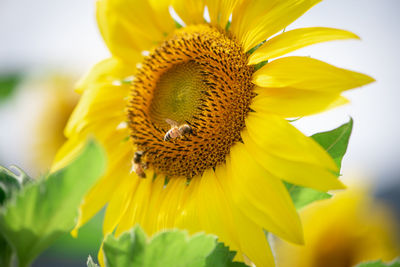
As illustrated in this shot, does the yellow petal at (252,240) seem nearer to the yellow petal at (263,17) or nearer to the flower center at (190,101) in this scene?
the flower center at (190,101)

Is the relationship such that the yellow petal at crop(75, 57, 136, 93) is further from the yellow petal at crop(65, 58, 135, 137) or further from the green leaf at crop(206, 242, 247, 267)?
the green leaf at crop(206, 242, 247, 267)

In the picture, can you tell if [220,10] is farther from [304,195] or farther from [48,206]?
[48,206]

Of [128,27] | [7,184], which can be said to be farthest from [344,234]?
[7,184]

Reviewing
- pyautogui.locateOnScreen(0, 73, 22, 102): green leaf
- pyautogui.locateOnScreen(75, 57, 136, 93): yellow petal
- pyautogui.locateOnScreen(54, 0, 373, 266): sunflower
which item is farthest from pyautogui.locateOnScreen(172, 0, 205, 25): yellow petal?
pyautogui.locateOnScreen(0, 73, 22, 102): green leaf

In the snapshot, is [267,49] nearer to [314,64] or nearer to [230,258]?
[314,64]

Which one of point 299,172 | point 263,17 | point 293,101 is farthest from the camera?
point 263,17

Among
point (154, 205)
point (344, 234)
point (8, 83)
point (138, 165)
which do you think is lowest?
point (344, 234)

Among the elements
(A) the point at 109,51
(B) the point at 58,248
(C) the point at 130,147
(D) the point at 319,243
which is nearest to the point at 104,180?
(C) the point at 130,147

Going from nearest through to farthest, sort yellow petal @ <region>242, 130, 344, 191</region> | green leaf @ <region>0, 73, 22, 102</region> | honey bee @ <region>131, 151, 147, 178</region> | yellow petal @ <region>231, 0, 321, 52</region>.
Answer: yellow petal @ <region>242, 130, 344, 191</region> → yellow petal @ <region>231, 0, 321, 52</region> → honey bee @ <region>131, 151, 147, 178</region> → green leaf @ <region>0, 73, 22, 102</region>
